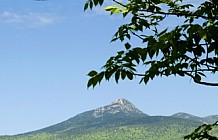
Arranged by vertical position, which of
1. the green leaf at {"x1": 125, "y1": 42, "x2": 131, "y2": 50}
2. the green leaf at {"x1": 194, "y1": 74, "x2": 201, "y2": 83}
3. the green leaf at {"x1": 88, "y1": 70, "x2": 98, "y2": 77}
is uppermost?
the green leaf at {"x1": 125, "y1": 42, "x2": 131, "y2": 50}

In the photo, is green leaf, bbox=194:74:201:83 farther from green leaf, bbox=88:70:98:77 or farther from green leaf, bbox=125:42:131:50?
green leaf, bbox=88:70:98:77

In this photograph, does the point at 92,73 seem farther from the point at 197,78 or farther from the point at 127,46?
the point at 197,78

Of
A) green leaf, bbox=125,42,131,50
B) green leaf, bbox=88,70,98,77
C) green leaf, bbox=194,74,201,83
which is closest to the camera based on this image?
green leaf, bbox=88,70,98,77

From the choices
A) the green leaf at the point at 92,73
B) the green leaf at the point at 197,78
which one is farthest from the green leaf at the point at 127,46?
the green leaf at the point at 197,78

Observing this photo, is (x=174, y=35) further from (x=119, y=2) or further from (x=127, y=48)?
(x=119, y=2)

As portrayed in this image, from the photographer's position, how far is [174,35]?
674 centimetres

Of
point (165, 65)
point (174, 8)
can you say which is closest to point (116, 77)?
point (165, 65)

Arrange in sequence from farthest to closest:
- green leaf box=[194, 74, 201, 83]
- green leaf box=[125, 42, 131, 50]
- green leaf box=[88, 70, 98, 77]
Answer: green leaf box=[194, 74, 201, 83]
green leaf box=[125, 42, 131, 50]
green leaf box=[88, 70, 98, 77]

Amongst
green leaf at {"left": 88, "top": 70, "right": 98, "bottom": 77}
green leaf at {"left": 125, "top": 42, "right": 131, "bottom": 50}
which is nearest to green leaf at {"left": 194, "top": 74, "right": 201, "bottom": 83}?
green leaf at {"left": 125, "top": 42, "right": 131, "bottom": 50}

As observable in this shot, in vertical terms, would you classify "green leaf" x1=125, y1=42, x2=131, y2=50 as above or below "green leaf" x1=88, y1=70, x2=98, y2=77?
above

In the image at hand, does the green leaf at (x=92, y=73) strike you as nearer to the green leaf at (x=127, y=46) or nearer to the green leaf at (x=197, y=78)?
the green leaf at (x=127, y=46)

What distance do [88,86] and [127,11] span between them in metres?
2.06

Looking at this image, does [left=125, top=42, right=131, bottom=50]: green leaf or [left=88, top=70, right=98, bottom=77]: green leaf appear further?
[left=125, top=42, right=131, bottom=50]: green leaf

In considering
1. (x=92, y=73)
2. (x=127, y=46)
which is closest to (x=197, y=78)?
(x=127, y=46)
